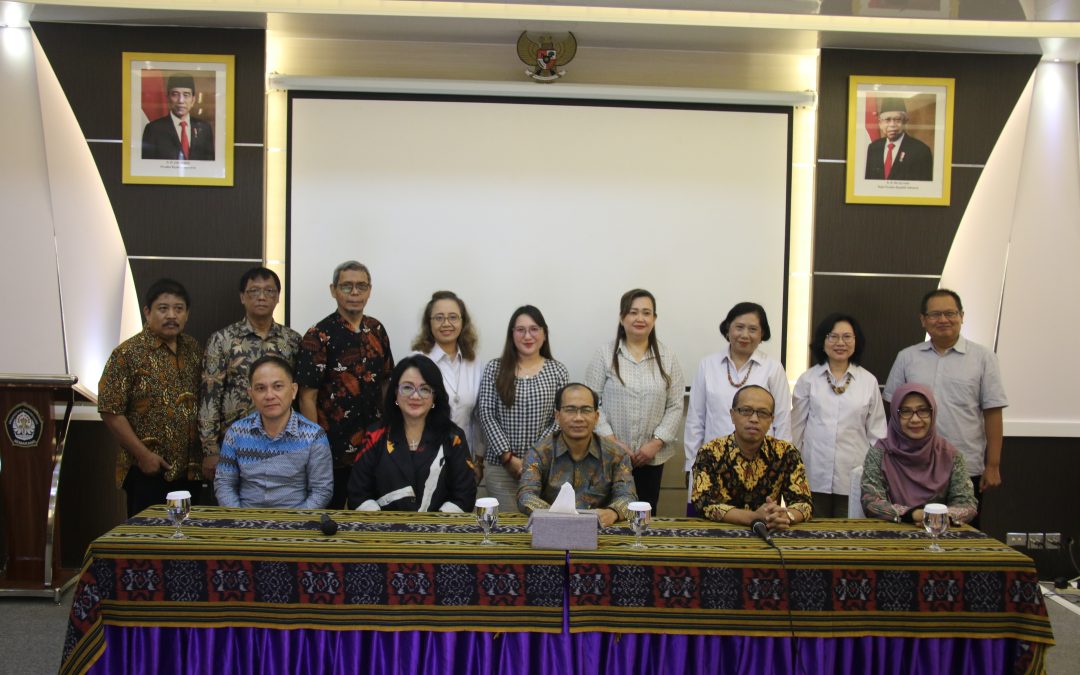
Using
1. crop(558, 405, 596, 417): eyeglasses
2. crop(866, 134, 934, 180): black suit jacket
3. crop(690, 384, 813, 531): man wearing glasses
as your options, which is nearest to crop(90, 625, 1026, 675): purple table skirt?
crop(690, 384, 813, 531): man wearing glasses

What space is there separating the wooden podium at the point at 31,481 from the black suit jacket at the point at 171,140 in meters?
1.26

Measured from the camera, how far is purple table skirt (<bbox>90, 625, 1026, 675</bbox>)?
2570 millimetres

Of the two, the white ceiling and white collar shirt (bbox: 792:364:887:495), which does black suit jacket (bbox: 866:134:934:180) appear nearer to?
the white ceiling

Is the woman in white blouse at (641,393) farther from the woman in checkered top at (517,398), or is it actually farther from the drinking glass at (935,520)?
the drinking glass at (935,520)

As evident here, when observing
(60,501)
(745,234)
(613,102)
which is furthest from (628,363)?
(60,501)

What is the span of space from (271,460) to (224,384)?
31.5 inches

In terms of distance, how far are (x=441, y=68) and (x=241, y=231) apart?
1.36 meters

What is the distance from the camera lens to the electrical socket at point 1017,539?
15.7 ft

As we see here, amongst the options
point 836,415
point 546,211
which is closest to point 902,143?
point 836,415

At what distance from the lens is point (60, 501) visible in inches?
181

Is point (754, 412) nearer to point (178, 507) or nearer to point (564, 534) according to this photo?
point (564, 534)

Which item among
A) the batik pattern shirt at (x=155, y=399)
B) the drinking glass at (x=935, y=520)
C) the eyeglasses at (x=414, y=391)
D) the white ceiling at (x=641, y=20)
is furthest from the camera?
the white ceiling at (x=641, y=20)

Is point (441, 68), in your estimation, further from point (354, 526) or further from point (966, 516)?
point (966, 516)

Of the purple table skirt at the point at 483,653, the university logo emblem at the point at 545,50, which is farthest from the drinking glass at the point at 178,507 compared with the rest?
the university logo emblem at the point at 545,50
